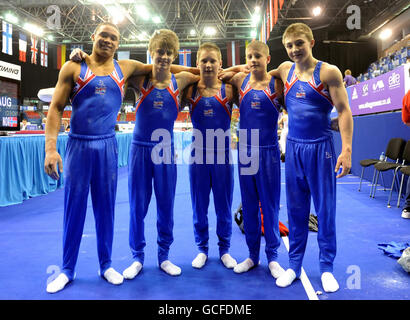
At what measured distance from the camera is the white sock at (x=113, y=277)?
2.48 meters

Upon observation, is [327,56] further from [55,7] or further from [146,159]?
[146,159]

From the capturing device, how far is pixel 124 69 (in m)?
2.62

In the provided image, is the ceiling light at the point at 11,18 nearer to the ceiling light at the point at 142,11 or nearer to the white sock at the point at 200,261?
the ceiling light at the point at 142,11

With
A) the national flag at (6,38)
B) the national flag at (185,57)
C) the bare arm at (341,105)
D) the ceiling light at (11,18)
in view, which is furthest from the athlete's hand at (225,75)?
the ceiling light at (11,18)

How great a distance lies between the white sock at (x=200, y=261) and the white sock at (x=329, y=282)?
3.35 feet

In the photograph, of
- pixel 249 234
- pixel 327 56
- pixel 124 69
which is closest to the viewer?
pixel 124 69

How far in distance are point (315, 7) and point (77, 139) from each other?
16465 mm

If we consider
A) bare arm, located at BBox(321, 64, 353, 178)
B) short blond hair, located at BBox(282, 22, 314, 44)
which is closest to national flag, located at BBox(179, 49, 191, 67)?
short blond hair, located at BBox(282, 22, 314, 44)

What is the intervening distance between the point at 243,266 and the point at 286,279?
1.33 ft

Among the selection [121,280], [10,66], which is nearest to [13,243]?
[121,280]

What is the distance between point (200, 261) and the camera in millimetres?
2857

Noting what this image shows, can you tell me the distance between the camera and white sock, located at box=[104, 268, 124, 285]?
248cm

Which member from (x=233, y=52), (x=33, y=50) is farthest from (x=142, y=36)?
(x=33, y=50)

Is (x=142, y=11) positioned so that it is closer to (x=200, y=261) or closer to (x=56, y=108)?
(x=56, y=108)
